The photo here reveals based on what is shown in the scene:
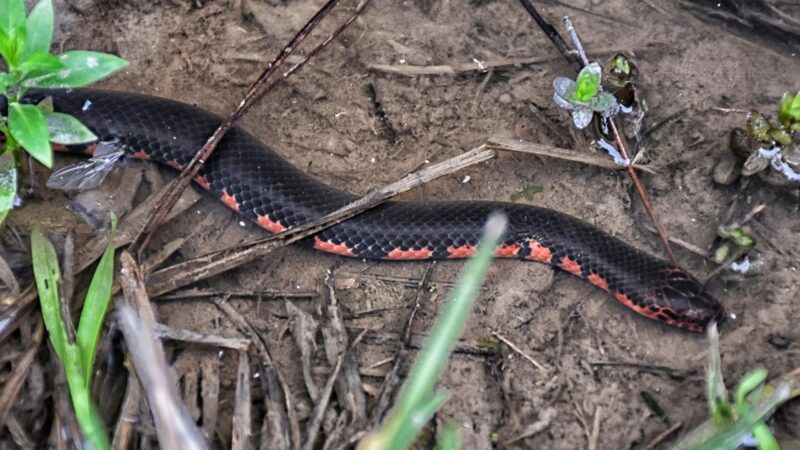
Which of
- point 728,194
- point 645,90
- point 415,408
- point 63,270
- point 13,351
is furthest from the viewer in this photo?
point 645,90

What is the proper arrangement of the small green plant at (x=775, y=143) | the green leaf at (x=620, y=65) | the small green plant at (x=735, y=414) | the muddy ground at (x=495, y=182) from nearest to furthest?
the small green plant at (x=735, y=414) → the muddy ground at (x=495, y=182) → the small green plant at (x=775, y=143) → the green leaf at (x=620, y=65)

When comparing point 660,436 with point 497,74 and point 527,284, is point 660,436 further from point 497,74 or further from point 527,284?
point 497,74

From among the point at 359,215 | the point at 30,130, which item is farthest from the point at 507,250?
the point at 30,130

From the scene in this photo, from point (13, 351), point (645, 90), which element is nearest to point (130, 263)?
point (13, 351)

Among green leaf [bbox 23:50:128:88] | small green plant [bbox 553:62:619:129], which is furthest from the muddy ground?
green leaf [bbox 23:50:128:88]

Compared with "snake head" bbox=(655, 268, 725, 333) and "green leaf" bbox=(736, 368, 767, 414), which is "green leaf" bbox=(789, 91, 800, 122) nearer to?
"snake head" bbox=(655, 268, 725, 333)

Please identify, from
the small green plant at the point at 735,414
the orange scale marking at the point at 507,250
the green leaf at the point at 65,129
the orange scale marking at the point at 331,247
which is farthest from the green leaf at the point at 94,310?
the small green plant at the point at 735,414

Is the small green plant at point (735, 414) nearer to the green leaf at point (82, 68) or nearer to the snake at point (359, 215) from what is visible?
the snake at point (359, 215)
